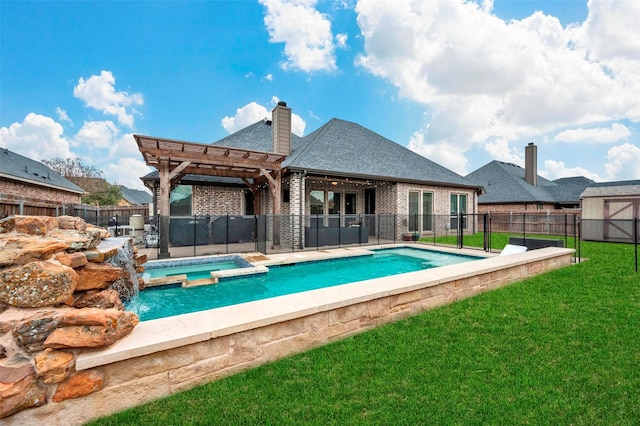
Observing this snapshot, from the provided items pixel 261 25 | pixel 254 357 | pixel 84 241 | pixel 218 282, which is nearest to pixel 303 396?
pixel 254 357

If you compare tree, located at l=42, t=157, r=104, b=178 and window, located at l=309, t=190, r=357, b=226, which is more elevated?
tree, located at l=42, t=157, r=104, b=178

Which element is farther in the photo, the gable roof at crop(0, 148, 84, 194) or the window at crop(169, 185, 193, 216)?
the gable roof at crop(0, 148, 84, 194)

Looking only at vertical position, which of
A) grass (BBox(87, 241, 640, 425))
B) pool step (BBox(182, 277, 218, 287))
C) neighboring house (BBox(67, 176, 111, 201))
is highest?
neighboring house (BBox(67, 176, 111, 201))

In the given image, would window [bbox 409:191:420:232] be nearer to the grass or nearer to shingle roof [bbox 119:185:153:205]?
the grass

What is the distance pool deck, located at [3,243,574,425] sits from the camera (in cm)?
209

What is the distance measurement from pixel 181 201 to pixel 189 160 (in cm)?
463

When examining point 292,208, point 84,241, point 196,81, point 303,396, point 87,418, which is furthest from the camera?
point 196,81

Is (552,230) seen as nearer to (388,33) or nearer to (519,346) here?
(388,33)

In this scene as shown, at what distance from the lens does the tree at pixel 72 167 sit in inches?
1284

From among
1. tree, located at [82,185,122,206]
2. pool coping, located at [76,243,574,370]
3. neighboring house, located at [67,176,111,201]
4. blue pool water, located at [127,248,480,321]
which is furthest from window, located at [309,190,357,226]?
neighboring house, located at [67,176,111,201]

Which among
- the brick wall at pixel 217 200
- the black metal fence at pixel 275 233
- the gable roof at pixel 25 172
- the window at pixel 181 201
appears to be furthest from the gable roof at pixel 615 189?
the gable roof at pixel 25 172

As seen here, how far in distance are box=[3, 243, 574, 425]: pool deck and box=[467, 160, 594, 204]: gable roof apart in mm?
22772

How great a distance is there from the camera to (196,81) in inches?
644

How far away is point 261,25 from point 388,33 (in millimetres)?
6110
